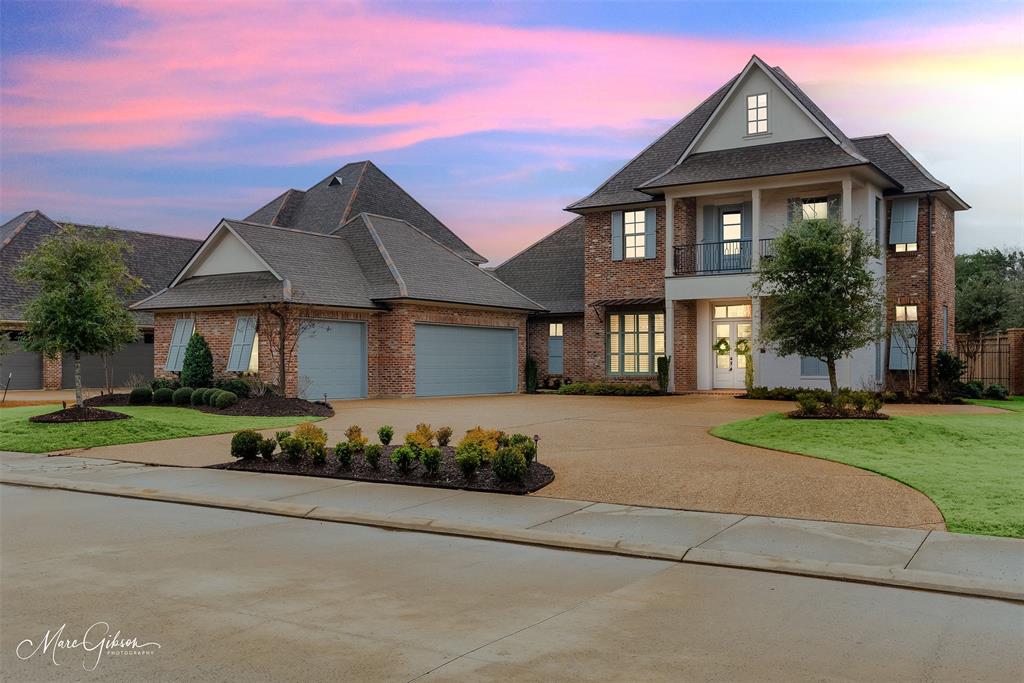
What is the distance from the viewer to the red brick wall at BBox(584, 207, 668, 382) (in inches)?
1139

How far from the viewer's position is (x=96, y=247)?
19016mm

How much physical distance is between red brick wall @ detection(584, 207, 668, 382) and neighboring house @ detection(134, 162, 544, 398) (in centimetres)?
269

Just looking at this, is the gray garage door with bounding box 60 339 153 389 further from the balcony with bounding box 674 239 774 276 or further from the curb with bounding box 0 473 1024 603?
the curb with bounding box 0 473 1024 603

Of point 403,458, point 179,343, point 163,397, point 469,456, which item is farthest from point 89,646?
point 179,343

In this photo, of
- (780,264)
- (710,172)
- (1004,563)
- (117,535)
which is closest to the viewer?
(1004,563)

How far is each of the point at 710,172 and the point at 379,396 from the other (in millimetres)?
12257

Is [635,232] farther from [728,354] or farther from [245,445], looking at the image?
[245,445]

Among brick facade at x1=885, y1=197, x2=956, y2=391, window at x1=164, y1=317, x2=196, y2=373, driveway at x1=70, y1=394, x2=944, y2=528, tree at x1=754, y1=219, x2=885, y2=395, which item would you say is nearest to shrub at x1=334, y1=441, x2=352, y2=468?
driveway at x1=70, y1=394, x2=944, y2=528

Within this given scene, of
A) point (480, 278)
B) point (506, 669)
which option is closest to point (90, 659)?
point (506, 669)

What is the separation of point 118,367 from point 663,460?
1091 inches

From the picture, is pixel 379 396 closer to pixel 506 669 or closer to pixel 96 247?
pixel 96 247

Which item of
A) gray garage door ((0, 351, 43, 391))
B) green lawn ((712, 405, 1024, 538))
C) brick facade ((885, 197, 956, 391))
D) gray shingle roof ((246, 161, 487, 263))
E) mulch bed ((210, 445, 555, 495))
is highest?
gray shingle roof ((246, 161, 487, 263))

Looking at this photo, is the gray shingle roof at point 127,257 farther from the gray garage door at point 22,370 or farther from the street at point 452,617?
the street at point 452,617

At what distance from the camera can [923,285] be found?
26.1 meters
